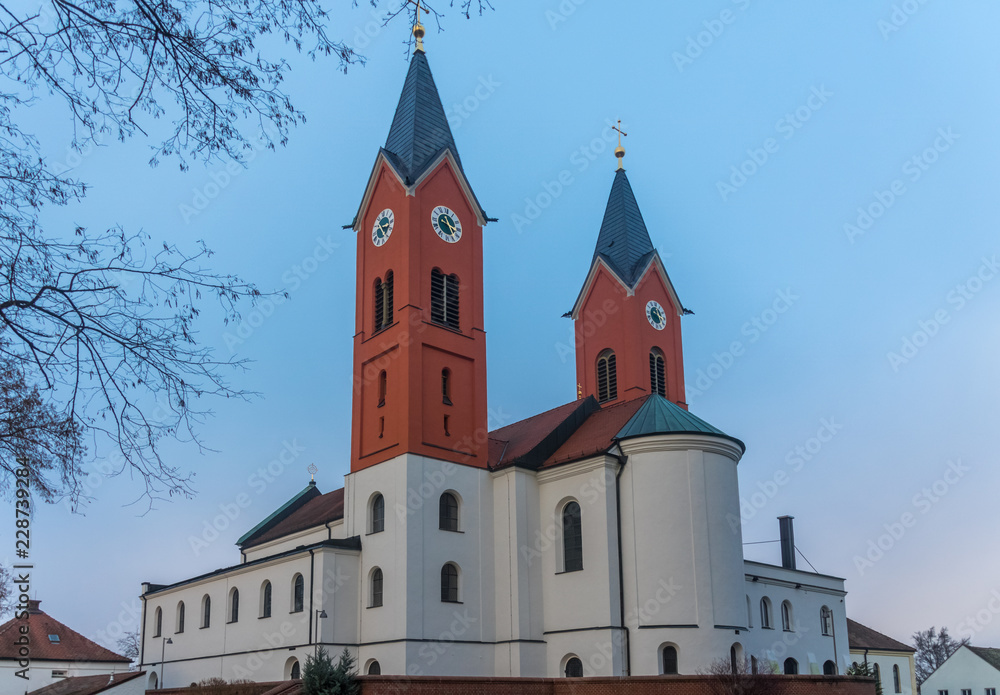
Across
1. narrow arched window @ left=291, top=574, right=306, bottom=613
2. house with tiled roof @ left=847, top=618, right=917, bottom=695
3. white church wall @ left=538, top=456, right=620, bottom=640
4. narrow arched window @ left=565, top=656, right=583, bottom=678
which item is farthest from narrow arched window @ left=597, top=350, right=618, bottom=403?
house with tiled roof @ left=847, top=618, right=917, bottom=695

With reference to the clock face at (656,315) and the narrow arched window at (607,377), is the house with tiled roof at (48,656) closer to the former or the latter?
the narrow arched window at (607,377)

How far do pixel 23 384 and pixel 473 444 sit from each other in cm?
2502

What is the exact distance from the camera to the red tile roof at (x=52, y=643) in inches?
1904

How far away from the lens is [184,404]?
8.35 metres

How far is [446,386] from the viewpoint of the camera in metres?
34.2

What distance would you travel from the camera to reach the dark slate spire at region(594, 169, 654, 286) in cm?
4678

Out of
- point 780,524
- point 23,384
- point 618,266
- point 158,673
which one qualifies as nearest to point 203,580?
point 158,673

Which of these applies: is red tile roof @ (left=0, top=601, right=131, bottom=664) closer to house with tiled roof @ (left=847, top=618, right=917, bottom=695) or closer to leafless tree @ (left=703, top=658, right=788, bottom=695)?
leafless tree @ (left=703, top=658, right=788, bottom=695)

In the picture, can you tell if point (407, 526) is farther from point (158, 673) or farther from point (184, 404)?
point (184, 404)

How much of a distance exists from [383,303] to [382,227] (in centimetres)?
327

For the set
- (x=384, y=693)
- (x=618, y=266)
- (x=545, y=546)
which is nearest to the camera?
(x=384, y=693)

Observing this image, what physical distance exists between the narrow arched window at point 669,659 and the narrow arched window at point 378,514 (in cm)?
1054

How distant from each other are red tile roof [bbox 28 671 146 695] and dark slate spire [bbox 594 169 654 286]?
29.0 meters

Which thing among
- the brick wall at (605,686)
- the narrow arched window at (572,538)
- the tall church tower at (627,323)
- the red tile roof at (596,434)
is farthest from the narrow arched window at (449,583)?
the tall church tower at (627,323)
